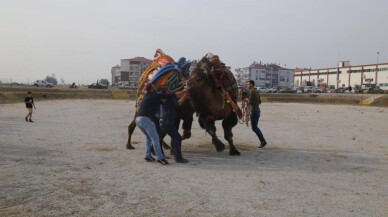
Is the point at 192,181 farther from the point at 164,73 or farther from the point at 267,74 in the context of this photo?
the point at 267,74

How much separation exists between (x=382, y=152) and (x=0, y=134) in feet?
42.5

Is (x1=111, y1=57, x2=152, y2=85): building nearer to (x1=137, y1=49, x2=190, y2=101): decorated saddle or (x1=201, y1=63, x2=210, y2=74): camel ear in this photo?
(x1=137, y1=49, x2=190, y2=101): decorated saddle

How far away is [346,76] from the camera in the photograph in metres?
123

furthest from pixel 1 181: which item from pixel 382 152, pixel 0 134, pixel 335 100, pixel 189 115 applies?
pixel 335 100

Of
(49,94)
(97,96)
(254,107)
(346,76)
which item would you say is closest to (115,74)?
(346,76)

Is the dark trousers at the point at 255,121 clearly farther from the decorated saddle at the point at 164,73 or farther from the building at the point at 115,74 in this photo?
the building at the point at 115,74

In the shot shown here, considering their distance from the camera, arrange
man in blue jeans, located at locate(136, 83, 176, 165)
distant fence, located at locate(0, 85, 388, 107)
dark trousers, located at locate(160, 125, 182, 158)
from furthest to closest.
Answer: distant fence, located at locate(0, 85, 388, 107) → dark trousers, located at locate(160, 125, 182, 158) → man in blue jeans, located at locate(136, 83, 176, 165)

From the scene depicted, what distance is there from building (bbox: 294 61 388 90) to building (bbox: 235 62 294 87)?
5.32 metres

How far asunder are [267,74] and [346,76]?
101ft

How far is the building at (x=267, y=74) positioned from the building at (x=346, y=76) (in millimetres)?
5316

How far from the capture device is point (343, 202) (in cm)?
655

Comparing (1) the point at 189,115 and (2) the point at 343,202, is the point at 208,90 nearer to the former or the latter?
(1) the point at 189,115

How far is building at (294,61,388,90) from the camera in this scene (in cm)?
10669

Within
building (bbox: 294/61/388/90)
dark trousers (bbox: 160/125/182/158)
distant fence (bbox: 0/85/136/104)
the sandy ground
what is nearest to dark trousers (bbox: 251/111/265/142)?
the sandy ground
